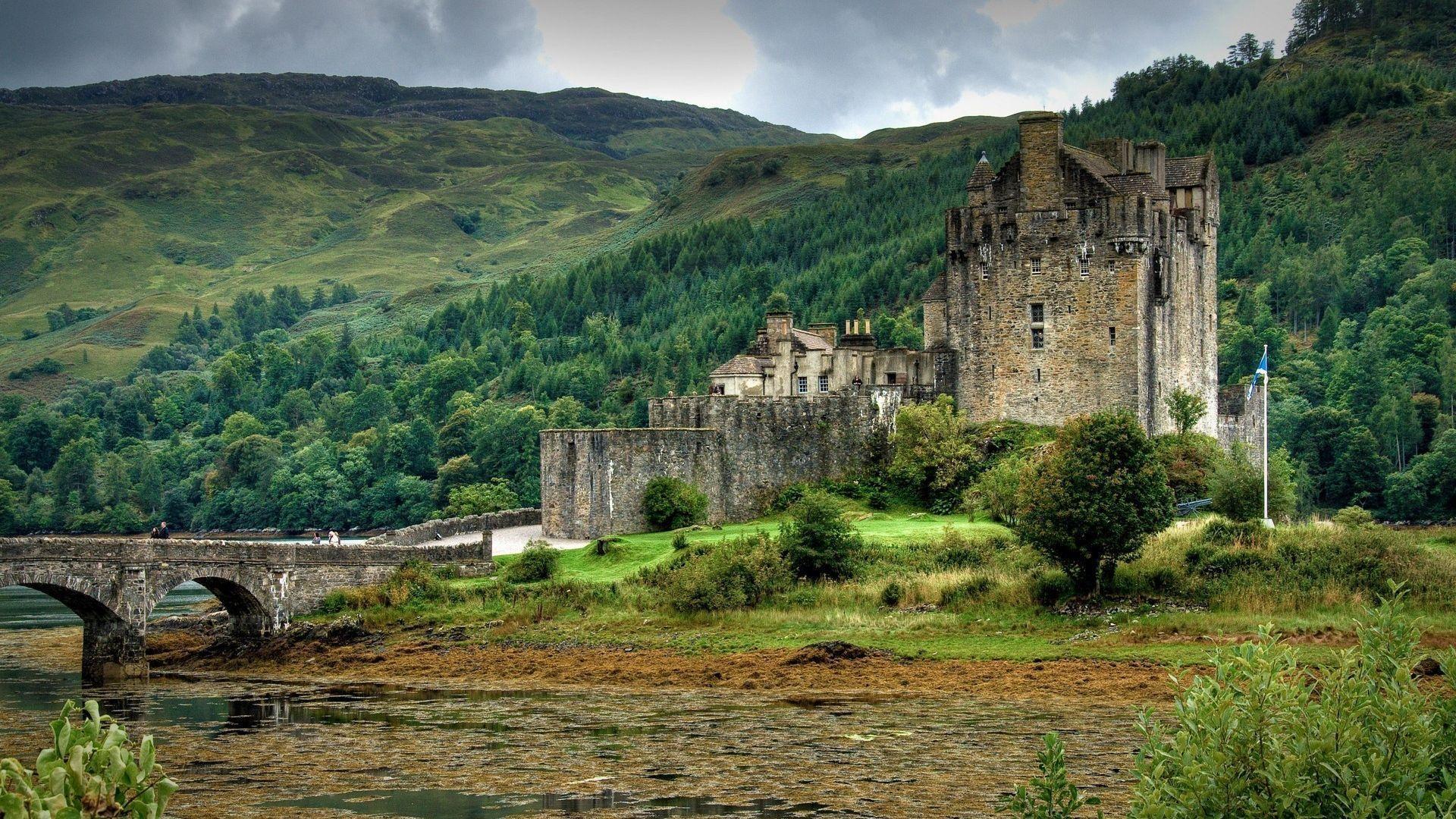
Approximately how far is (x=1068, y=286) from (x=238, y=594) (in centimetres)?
3302

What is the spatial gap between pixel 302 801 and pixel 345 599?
26.4m

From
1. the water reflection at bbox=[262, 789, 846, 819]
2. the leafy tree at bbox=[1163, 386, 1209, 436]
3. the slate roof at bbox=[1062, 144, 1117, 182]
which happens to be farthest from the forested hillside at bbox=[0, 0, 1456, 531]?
the water reflection at bbox=[262, 789, 846, 819]

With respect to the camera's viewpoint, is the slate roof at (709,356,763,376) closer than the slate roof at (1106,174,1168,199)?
No

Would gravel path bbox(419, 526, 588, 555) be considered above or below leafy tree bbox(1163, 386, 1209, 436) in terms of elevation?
below

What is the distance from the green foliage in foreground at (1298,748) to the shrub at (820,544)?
3538 cm

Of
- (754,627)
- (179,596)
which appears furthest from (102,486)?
(754,627)

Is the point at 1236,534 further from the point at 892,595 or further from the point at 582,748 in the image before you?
the point at 582,748

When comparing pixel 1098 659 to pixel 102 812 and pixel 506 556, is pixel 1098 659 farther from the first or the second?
Result: pixel 102 812

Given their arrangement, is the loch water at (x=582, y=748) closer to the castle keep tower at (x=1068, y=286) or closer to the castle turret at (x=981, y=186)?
the castle keep tower at (x=1068, y=286)

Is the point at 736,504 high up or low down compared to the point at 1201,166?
down

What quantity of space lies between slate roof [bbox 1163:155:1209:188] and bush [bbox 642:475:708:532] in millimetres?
25399

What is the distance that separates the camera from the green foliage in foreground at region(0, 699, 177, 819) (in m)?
11.4

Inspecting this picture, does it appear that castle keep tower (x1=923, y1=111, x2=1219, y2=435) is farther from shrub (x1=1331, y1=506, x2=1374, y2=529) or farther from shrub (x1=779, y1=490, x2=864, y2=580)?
shrub (x1=779, y1=490, x2=864, y2=580)

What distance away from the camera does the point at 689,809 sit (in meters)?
28.2
